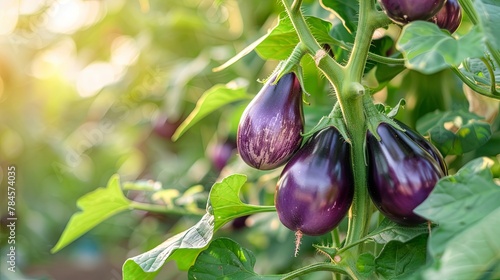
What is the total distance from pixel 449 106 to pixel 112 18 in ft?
3.60

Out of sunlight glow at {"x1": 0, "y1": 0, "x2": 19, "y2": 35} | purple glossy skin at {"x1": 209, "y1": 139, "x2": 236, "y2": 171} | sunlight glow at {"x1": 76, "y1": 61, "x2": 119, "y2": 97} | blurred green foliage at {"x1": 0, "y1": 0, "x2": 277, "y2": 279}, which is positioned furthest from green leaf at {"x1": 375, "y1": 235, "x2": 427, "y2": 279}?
sunlight glow at {"x1": 0, "y1": 0, "x2": 19, "y2": 35}

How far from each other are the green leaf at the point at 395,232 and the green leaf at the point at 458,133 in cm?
22

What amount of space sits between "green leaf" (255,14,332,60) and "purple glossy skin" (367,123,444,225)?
0.53 feet

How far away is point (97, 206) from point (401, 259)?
0.50 m

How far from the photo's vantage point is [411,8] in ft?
1.73

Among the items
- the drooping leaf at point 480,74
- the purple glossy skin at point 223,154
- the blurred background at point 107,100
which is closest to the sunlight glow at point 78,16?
the blurred background at point 107,100

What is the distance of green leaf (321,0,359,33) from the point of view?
0.76 meters

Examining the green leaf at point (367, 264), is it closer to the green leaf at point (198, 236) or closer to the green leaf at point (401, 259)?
the green leaf at point (401, 259)

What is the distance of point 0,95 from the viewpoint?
182 cm

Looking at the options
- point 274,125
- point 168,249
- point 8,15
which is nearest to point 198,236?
point 168,249

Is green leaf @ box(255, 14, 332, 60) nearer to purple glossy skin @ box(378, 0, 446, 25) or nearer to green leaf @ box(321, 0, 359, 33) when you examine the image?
green leaf @ box(321, 0, 359, 33)

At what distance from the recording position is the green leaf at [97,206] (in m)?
0.94

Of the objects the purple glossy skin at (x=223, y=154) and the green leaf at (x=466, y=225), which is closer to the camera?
the green leaf at (x=466, y=225)

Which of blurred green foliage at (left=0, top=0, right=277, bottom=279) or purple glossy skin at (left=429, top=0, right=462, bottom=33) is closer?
purple glossy skin at (left=429, top=0, right=462, bottom=33)
